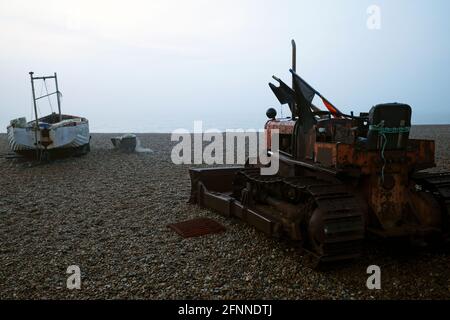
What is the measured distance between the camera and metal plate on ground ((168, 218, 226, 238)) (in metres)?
7.16

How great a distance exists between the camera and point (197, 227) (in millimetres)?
7516

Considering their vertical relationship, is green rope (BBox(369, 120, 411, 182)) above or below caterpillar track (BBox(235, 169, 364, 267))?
above

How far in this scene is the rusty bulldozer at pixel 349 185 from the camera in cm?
514

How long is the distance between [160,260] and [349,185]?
111 inches

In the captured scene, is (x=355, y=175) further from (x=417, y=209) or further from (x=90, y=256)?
(x=90, y=256)

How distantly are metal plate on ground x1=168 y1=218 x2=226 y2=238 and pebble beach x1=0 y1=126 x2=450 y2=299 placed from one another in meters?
0.16

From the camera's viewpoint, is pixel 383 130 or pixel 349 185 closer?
pixel 383 130
